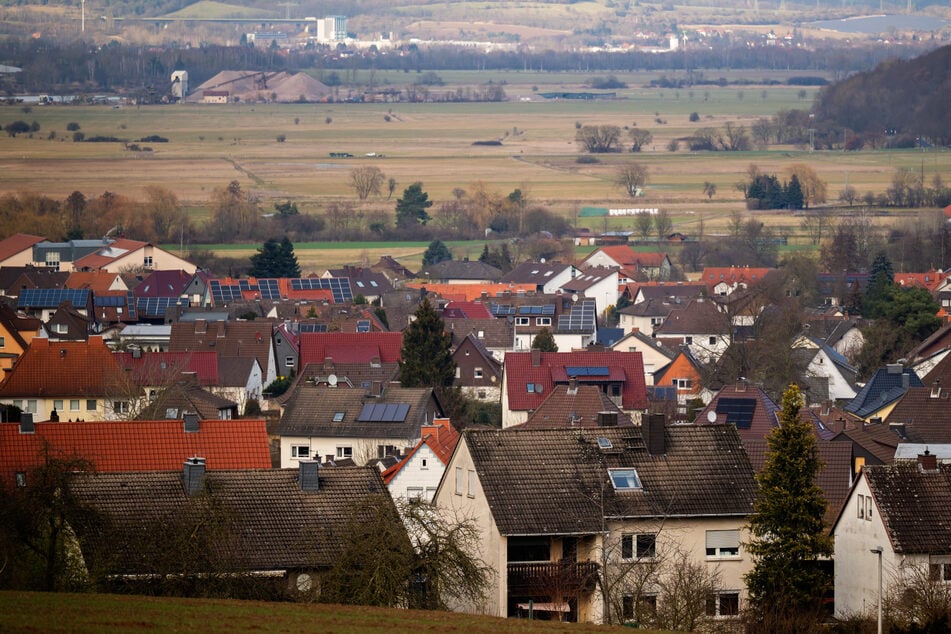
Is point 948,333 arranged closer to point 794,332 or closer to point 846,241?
point 794,332

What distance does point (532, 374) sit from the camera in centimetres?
5638

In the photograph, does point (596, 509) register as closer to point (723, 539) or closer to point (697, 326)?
point (723, 539)

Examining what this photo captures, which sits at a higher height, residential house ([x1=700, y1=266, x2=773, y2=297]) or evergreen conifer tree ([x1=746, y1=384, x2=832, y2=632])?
residential house ([x1=700, y1=266, x2=773, y2=297])

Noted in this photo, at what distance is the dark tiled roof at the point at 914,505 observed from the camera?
26703 millimetres

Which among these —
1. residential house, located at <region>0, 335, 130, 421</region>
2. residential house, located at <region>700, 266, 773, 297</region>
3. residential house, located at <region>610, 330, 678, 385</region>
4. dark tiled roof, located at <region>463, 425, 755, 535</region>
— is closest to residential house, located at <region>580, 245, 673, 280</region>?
residential house, located at <region>700, 266, 773, 297</region>

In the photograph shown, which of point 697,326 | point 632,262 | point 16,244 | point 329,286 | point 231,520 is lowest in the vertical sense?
point 231,520

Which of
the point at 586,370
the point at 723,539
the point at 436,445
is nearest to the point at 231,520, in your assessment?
the point at 723,539

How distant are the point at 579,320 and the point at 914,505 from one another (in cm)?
5268

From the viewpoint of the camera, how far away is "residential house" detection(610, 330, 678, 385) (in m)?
67.4

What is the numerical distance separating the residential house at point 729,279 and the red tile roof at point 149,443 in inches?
2394

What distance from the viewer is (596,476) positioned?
2689 cm

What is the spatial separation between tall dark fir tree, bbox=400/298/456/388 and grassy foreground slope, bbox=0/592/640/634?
37159mm

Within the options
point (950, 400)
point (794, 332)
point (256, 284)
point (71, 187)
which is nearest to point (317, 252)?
point (256, 284)

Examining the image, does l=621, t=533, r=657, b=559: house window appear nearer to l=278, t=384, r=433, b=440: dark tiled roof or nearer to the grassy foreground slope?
the grassy foreground slope
